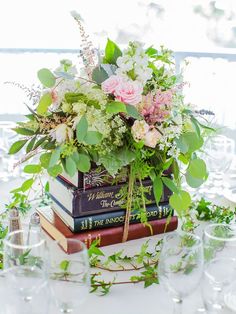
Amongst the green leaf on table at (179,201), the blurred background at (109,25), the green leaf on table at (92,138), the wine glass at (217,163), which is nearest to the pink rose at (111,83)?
the green leaf on table at (92,138)

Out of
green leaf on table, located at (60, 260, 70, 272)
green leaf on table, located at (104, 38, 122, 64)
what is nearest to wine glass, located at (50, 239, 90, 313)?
green leaf on table, located at (60, 260, 70, 272)

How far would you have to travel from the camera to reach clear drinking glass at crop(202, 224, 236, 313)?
0.97 metres

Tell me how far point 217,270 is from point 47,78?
59cm

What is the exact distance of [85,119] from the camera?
1147 mm

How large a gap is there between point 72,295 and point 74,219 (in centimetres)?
36

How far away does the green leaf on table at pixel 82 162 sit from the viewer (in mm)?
1178

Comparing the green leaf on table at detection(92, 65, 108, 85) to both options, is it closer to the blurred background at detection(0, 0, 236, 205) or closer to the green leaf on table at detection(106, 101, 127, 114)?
the green leaf on table at detection(106, 101, 127, 114)

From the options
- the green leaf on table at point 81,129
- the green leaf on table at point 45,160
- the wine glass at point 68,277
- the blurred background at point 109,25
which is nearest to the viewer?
the wine glass at point 68,277

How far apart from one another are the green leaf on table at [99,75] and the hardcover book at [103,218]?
0.34 meters

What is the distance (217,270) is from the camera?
3.24ft

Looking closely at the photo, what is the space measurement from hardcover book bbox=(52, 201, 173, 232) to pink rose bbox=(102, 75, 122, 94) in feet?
1.08

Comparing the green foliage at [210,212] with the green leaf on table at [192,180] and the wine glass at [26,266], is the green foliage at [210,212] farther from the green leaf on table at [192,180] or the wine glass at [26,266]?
the wine glass at [26,266]

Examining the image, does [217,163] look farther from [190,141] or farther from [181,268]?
[181,268]

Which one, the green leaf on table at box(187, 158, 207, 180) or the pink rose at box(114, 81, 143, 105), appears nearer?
the pink rose at box(114, 81, 143, 105)
